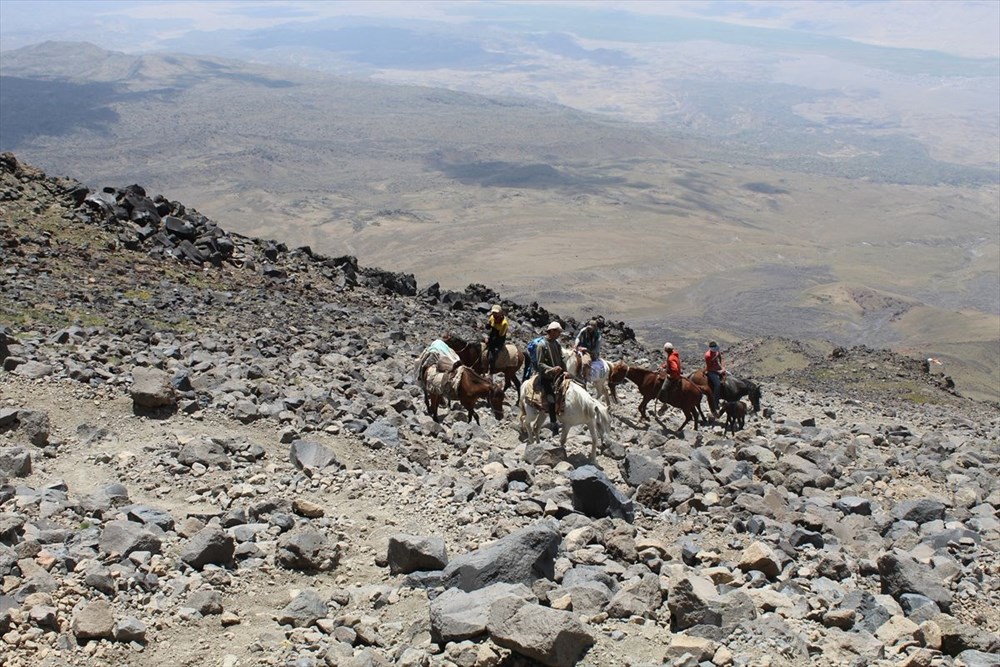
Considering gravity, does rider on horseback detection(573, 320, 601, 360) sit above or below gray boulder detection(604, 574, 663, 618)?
below

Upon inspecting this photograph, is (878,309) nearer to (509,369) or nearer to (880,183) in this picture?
(509,369)

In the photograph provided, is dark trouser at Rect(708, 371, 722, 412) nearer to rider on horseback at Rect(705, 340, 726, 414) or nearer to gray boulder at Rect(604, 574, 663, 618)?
rider on horseback at Rect(705, 340, 726, 414)

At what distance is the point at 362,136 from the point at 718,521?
19493 cm

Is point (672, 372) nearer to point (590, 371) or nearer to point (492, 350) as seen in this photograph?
point (590, 371)

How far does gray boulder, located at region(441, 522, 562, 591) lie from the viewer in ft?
25.8

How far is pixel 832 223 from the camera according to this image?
145250 mm

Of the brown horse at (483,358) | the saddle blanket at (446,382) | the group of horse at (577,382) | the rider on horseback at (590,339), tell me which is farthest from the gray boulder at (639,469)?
the rider on horseback at (590,339)

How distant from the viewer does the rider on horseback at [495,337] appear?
16.2 metres

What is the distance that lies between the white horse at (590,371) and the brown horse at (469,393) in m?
2.33

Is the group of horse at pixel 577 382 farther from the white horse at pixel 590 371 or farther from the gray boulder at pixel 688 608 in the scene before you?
the gray boulder at pixel 688 608

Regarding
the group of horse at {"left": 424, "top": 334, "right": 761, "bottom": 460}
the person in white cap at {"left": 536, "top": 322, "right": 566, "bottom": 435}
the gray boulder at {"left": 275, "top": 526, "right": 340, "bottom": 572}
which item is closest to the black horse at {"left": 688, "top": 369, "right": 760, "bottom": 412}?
the group of horse at {"left": 424, "top": 334, "right": 761, "bottom": 460}

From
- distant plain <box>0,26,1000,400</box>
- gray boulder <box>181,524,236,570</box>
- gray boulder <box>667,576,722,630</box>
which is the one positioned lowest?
distant plain <box>0,26,1000,400</box>

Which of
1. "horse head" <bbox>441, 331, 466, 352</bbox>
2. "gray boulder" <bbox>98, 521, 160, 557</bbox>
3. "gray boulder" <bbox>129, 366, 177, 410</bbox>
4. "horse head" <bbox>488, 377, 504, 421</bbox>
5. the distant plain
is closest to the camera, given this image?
"gray boulder" <bbox>98, 521, 160, 557</bbox>

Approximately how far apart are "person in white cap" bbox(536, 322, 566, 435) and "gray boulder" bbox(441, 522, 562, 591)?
5.17 meters
